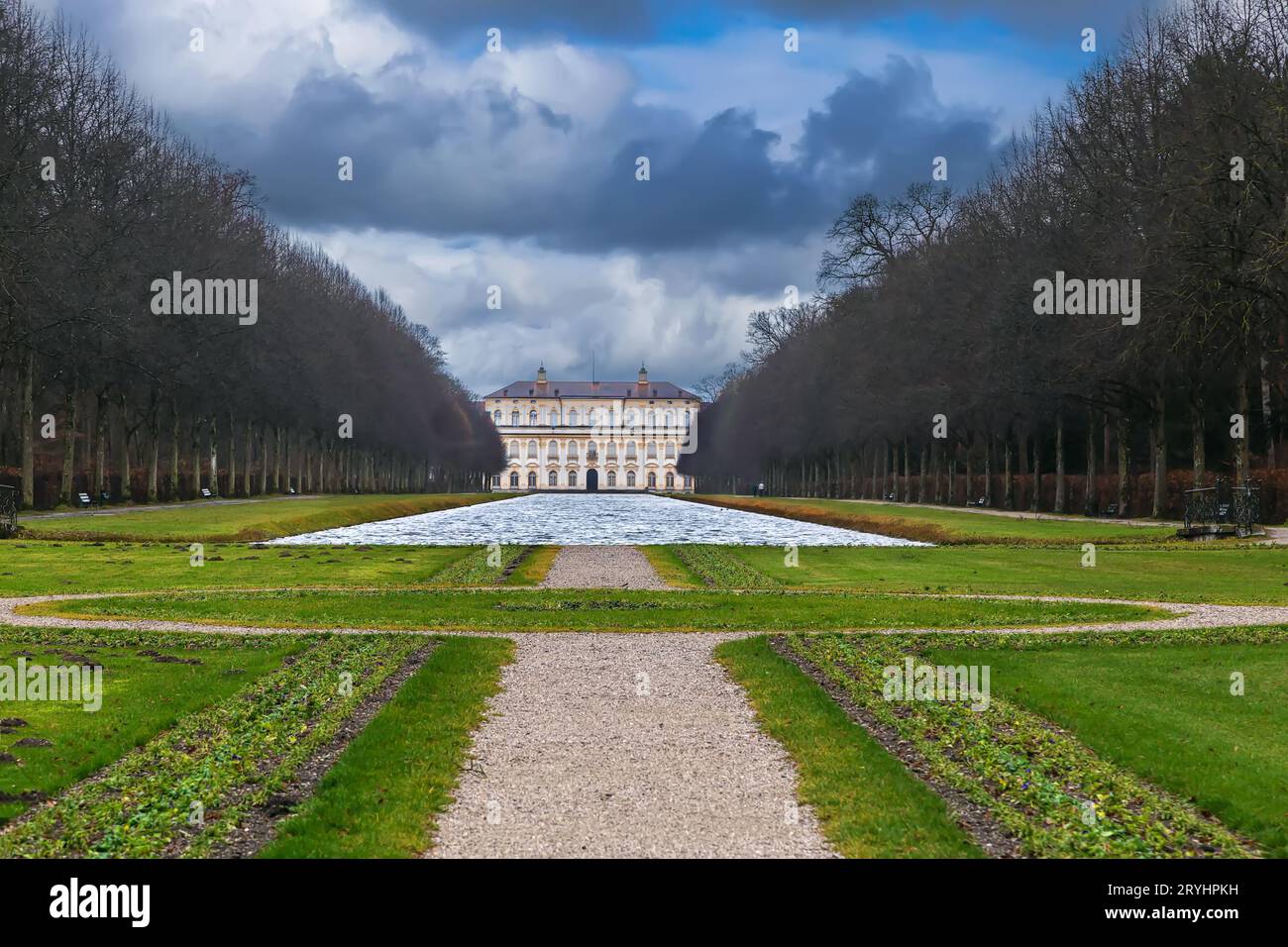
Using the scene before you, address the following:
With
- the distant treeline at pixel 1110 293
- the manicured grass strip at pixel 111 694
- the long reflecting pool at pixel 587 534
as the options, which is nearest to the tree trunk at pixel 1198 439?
the distant treeline at pixel 1110 293

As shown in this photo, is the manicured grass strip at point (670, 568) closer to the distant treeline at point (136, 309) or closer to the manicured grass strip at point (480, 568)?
the manicured grass strip at point (480, 568)

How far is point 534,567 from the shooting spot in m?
27.2

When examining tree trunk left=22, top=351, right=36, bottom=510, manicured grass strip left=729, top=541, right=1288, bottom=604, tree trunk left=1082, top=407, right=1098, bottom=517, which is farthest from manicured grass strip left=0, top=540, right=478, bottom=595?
tree trunk left=1082, top=407, right=1098, bottom=517

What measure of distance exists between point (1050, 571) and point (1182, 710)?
50.7 ft

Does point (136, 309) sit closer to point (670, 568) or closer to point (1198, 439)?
point (670, 568)

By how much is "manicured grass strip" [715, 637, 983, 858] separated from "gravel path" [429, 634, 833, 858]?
146mm

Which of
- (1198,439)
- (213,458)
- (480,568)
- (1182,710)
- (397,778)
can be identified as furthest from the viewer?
(213,458)

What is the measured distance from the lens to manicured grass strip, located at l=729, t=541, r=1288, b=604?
20984 mm

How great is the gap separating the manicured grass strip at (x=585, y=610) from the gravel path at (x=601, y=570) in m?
2.15

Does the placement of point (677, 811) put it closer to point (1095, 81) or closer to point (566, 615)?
point (566, 615)

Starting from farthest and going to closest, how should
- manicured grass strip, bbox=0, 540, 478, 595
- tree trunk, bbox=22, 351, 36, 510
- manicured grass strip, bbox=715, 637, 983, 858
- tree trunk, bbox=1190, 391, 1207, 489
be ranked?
tree trunk, bbox=22, 351, 36, 510 → tree trunk, bbox=1190, 391, 1207, 489 → manicured grass strip, bbox=0, 540, 478, 595 → manicured grass strip, bbox=715, 637, 983, 858

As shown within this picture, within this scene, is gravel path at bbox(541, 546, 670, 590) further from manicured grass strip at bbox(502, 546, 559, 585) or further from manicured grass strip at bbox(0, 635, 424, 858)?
manicured grass strip at bbox(0, 635, 424, 858)

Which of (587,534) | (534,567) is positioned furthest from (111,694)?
(587,534)
